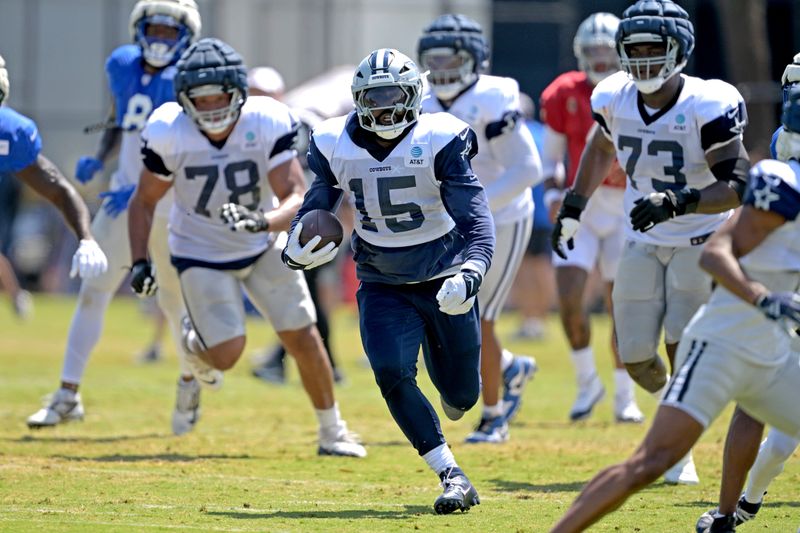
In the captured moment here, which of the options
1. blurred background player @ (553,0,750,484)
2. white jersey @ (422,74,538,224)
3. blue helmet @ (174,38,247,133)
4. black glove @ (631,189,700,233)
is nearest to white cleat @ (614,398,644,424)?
white jersey @ (422,74,538,224)

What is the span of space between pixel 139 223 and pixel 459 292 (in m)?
2.45

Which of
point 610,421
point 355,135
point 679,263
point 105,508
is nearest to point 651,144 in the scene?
point 679,263

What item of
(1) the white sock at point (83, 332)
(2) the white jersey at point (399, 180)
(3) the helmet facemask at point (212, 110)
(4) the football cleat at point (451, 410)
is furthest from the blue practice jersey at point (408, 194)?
(1) the white sock at point (83, 332)

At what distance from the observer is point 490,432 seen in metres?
8.14

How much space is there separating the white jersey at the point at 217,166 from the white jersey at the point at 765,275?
3.09 metres

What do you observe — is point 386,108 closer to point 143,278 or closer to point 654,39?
point 654,39

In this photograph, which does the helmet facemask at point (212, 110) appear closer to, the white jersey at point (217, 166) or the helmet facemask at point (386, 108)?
the white jersey at point (217, 166)

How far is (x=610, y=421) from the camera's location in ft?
30.1

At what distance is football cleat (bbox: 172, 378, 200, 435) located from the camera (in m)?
8.38

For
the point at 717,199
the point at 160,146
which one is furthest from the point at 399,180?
the point at 160,146

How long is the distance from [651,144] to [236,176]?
7.05 ft

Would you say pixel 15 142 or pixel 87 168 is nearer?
pixel 15 142

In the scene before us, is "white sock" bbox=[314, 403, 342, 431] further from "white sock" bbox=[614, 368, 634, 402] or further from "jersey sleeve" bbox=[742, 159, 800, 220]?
"jersey sleeve" bbox=[742, 159, 800, 220]

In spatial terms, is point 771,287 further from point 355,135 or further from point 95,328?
point 95,328
